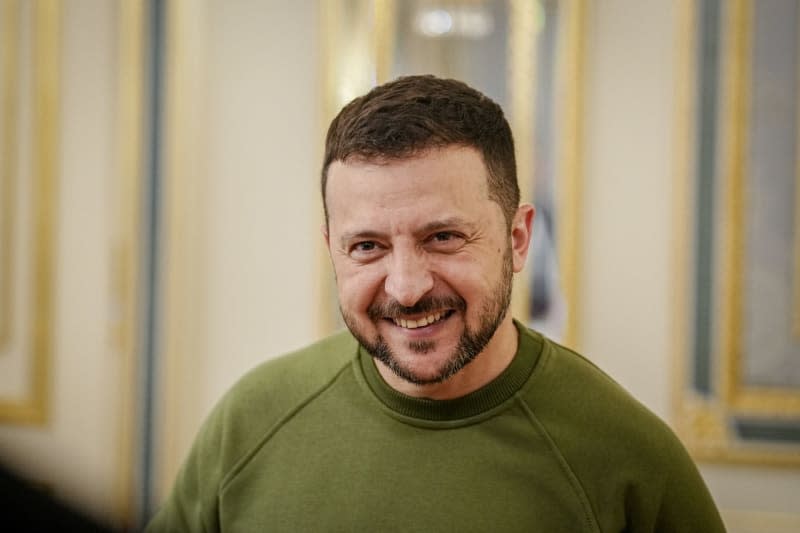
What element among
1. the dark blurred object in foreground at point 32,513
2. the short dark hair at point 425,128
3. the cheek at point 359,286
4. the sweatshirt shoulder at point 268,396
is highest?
the short dark hair at point 425,128

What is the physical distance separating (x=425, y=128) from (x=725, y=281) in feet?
5.51

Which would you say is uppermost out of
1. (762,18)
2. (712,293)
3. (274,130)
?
(762,18)

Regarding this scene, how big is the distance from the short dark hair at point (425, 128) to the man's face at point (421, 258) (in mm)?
15

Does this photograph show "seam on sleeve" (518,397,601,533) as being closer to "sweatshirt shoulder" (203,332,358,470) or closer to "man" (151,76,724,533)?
"man" (151,76,724,533)

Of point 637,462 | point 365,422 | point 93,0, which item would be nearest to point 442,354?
point 365,422

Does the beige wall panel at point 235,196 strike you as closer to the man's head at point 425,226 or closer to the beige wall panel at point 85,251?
the beige wall panel at point 85,251

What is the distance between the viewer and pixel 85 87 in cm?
303

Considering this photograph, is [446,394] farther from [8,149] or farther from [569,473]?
[8,149]

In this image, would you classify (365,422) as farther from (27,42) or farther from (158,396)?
(27,42)

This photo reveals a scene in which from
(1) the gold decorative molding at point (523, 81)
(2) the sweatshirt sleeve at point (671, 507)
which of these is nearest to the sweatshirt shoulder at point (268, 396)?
(2) the sweatshirt sleeve at point (671, 507)

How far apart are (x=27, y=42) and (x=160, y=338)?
3.70 feet

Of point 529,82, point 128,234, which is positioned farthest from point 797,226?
point 128,234

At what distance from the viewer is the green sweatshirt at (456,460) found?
1199 millimetres

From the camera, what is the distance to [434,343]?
1221 millimetres
